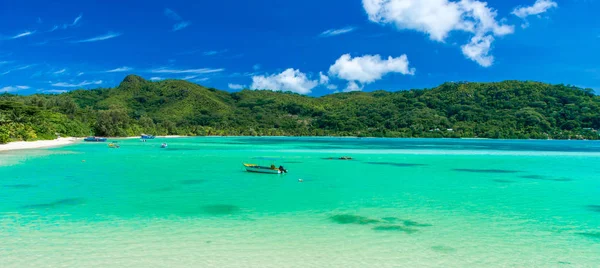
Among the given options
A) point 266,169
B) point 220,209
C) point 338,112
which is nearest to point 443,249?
point 220,209

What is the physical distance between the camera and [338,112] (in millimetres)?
166625

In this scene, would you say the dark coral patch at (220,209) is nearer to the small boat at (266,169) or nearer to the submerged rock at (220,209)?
the submerged rock at (220,209)

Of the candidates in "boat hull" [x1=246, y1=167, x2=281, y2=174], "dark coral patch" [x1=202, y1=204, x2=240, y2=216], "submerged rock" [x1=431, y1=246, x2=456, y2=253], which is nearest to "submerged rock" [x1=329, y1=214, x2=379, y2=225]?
"submerged rock" [x1=431, y1=246, x2=456, y2=253]

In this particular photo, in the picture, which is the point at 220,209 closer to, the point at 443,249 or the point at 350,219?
the point at 350,219

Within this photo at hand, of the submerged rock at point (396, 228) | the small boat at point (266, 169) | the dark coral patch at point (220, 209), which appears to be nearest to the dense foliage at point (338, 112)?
the small boat at point (266, 169)

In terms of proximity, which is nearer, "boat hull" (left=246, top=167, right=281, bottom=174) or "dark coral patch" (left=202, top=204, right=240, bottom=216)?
"dark coral patch" (left=202, top=204, right=240, bottom=216)

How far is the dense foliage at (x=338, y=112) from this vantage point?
10982 centimetres

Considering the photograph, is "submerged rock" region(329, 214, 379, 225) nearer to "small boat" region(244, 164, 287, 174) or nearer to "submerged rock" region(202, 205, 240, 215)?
"submerged rock" region(202, 205, 240, 215)

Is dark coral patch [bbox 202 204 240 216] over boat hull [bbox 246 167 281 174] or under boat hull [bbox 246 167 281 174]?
under

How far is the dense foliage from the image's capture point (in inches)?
4324

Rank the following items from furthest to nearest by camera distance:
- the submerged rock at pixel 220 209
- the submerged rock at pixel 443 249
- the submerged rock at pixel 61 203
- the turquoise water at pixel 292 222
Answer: the submerged rock at pixel 61 203 < the submerged rock at pixel 220 209 < the submerged rock at pixel 443 249 < the turquoise water at pixel 292 222

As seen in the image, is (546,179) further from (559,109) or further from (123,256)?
(559,109)

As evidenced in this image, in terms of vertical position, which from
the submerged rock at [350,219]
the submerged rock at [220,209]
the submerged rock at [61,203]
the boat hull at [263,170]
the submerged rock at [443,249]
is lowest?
the submerged rock at [443,249]

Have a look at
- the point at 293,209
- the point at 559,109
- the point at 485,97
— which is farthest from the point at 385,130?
the point at 293,209
